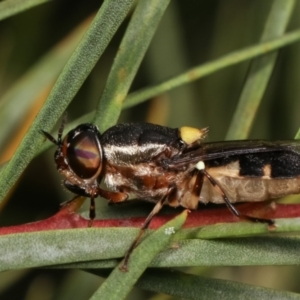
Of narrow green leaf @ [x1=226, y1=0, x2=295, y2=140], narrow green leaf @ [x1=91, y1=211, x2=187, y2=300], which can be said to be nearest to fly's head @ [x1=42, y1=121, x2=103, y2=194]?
narrow green leaf @ [x1=226, y1=0, x2=295, y2=140]

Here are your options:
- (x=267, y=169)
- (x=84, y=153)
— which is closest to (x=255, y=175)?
(x=267, y=169)

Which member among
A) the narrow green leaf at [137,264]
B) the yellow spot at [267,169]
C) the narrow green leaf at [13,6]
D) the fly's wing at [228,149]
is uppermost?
the yellow spot at [267,169]

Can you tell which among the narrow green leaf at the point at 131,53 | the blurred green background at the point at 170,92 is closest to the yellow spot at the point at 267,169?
the blurred green background at the point at 170,92

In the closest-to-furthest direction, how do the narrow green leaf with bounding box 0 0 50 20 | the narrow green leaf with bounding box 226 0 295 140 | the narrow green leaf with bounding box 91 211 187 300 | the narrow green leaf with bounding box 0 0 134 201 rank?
the narrow green leaf with bounding box 91 211 187 300
the narrow green leaf with bounding box 0 0 134 201
the narrow green leaf with bounding box 0 0 50 20
the narrow green leaf with bounding box 226 0 295 140

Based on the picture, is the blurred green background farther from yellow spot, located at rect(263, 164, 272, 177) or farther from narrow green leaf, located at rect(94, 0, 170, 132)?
narrow green leaf, located at rect(94, 0, 170, 132)

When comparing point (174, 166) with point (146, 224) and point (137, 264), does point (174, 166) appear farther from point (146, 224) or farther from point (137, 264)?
point (137, 264)

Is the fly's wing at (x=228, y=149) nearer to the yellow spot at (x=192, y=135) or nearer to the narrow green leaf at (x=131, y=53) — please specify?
the yellow spot at (x=192, y=135)
